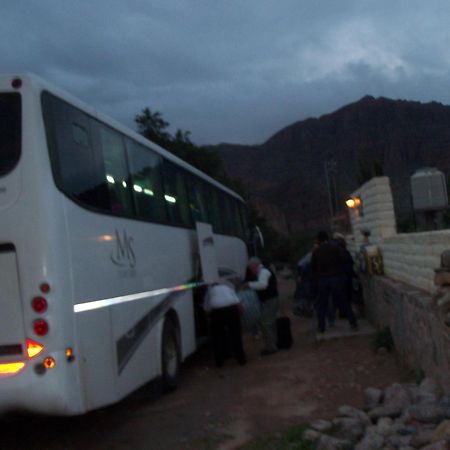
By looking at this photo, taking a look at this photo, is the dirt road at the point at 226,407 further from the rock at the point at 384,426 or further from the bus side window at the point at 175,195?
the bus side window at the point at 175,195

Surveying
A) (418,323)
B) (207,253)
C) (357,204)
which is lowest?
(418,323)

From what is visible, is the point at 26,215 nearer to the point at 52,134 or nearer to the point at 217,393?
the point at 52,134

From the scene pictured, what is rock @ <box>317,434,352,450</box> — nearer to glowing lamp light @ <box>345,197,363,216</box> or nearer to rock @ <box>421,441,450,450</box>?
rock @ <box>421,441,450,450</box>

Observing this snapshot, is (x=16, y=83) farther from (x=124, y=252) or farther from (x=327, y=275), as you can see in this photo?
(x=327, y=275)

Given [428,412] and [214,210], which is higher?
[214,210]

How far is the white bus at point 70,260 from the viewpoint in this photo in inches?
246

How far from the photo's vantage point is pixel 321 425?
6941 mm

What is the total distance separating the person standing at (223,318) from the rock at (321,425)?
13.5 feet

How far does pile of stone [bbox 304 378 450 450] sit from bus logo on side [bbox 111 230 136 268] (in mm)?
2562

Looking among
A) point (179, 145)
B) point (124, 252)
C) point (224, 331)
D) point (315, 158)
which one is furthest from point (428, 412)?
point (315, 158)

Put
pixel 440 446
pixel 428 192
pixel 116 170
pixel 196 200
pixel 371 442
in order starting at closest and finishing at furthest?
pixel 440 446 < pixel 371 442 < pixel 116 170 < pixel 196 200 < pixel 428 192

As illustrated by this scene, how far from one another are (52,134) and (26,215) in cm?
78

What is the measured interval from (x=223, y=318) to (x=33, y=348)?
519 centimetres

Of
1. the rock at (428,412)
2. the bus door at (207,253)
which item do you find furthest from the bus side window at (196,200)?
the rock at (428,412)
